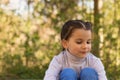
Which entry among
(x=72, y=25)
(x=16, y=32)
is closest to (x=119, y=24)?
(x=16, y=32)

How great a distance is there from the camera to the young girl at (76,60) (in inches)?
113

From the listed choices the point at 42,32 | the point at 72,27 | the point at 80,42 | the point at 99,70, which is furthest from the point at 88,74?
the point at 42,32

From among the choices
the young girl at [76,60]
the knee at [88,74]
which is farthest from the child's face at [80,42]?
the knee at [88,74]

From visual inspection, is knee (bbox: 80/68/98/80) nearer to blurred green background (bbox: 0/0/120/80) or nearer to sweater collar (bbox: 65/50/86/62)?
sweater collar (bbox: 65/50/86/62)

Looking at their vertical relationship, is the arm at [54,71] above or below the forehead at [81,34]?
below

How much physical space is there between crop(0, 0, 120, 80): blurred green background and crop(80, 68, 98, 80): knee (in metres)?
3.56

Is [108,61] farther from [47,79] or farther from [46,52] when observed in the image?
[47,79]

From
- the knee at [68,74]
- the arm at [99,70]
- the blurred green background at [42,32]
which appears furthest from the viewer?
the blurred green background at [42,32]

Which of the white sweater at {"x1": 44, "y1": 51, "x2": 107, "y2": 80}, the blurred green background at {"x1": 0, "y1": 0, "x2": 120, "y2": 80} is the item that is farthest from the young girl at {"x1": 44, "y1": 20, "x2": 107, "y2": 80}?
the blurred green background at {"x1": 0, "y1": 0, "x2": 120, "y2": 80}

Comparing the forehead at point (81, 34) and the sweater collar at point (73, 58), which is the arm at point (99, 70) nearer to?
the sweater collar at point (73, 58)

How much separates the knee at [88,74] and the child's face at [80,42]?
0.12 m

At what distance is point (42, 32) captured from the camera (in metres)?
6.72

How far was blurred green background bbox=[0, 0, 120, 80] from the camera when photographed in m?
6.54

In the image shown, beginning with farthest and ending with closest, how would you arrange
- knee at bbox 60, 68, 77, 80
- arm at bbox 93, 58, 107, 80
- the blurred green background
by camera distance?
1. the blurred green background
2. arm at bbox 93, 58, 107, 80
3. knee at bbox 60, 68, 77, 80
